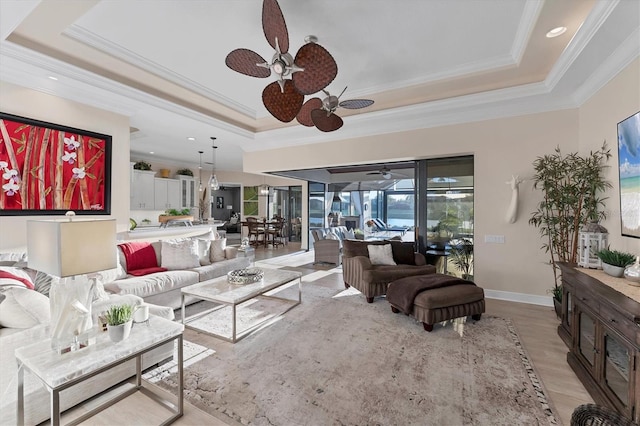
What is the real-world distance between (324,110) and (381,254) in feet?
9.02

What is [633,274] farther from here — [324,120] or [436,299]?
[324,120]

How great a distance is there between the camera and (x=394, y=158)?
16.6ft

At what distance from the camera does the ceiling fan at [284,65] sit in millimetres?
2049

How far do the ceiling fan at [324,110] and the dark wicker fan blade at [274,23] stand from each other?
0.84 m

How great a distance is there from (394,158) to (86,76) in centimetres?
453

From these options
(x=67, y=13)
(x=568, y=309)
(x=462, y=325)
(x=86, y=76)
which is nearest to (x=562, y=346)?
(x=568, y=309)

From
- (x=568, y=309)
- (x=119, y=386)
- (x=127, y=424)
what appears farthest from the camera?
(x=568, y=309)

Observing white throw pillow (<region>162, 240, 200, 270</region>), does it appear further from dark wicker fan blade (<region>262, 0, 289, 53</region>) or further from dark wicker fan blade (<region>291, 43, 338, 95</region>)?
dark wicker fan blade (<region>262, 0, 289, 53</region>)

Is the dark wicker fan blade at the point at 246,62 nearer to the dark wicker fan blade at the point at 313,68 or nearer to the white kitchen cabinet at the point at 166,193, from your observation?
the dark wicker fan blade at the point at 313,68

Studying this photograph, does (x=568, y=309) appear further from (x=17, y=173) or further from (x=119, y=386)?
(x=17, y=173)

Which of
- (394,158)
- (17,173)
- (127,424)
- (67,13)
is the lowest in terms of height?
(127,424)

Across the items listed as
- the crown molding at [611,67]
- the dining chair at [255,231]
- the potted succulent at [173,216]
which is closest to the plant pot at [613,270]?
the crown molding at [611,67]

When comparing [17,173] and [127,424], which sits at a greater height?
[17,173]

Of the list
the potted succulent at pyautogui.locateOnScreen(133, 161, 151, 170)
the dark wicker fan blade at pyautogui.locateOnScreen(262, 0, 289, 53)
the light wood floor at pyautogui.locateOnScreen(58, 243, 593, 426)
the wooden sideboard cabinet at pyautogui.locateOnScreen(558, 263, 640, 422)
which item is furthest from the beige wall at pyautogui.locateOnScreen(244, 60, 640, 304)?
the potted succulent at pyautogui.locateOnScreen(133, 161, 151, 170)
